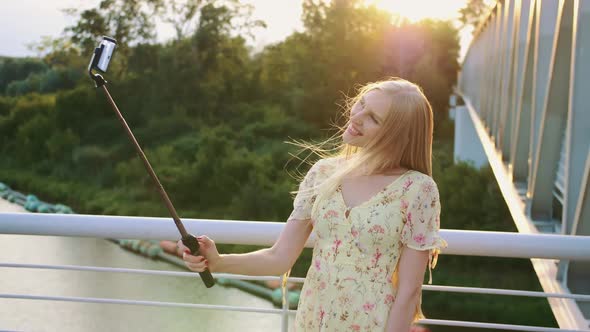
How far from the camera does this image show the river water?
1195 centimetres

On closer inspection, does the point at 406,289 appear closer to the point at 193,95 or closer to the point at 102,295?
the point at 102,295

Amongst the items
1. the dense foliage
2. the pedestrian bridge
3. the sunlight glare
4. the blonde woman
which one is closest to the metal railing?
the pedestrian bridge

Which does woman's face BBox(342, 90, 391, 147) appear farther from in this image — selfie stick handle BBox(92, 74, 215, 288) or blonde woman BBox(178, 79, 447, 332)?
selfie stick handle BBox(92, 74, 215, 288)

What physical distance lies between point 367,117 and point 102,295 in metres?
12.9

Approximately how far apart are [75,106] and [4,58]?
6372 mm

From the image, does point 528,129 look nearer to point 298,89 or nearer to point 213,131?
point 213,131

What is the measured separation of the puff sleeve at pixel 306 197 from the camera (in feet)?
5.03

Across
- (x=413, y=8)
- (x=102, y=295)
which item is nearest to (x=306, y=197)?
(x=102, y=295)

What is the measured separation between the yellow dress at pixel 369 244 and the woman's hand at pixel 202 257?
23cm

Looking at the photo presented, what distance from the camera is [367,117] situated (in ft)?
4.79

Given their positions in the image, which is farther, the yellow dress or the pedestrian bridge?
the pedestrian bridge

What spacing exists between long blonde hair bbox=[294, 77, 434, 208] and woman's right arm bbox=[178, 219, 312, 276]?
14 centimetres

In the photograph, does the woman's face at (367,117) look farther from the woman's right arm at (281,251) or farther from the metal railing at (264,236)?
the metal railing at (264,236)

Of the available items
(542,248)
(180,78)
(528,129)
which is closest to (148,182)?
(180,78)
